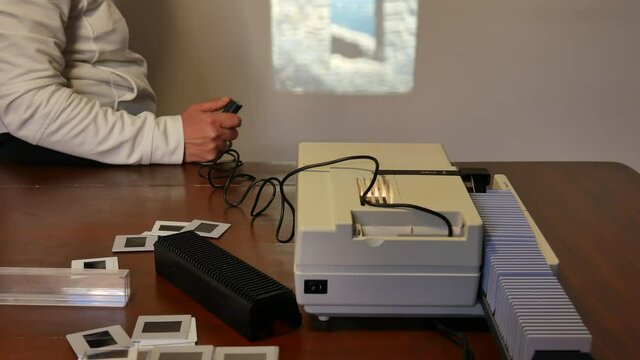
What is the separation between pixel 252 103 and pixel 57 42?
103 cm

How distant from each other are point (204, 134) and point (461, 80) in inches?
46.5

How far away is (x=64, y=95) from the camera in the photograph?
1.44 meters

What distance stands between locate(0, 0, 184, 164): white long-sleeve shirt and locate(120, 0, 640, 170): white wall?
0.78 metres

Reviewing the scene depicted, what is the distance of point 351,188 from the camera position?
98cm

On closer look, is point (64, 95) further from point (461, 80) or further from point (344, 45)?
point (461, 80)

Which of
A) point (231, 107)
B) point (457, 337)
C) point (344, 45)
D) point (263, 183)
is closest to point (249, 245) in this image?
point (263, 183)

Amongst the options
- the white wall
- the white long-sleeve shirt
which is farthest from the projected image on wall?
the white long-sleeve shirt

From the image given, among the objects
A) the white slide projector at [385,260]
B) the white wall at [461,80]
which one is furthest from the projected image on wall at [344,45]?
the white slide projector at [385,260]

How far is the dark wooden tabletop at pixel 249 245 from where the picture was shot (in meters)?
0.87

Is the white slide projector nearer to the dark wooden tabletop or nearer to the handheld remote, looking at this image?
the dark wooden tabletop

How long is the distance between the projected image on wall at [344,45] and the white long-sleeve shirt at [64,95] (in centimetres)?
85

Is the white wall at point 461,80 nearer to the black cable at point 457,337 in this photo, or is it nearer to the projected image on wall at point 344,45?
the projected image on wall at point 344,45

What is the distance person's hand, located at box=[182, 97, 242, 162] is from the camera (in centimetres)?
148

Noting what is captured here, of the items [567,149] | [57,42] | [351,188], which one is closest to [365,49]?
[567,149]
